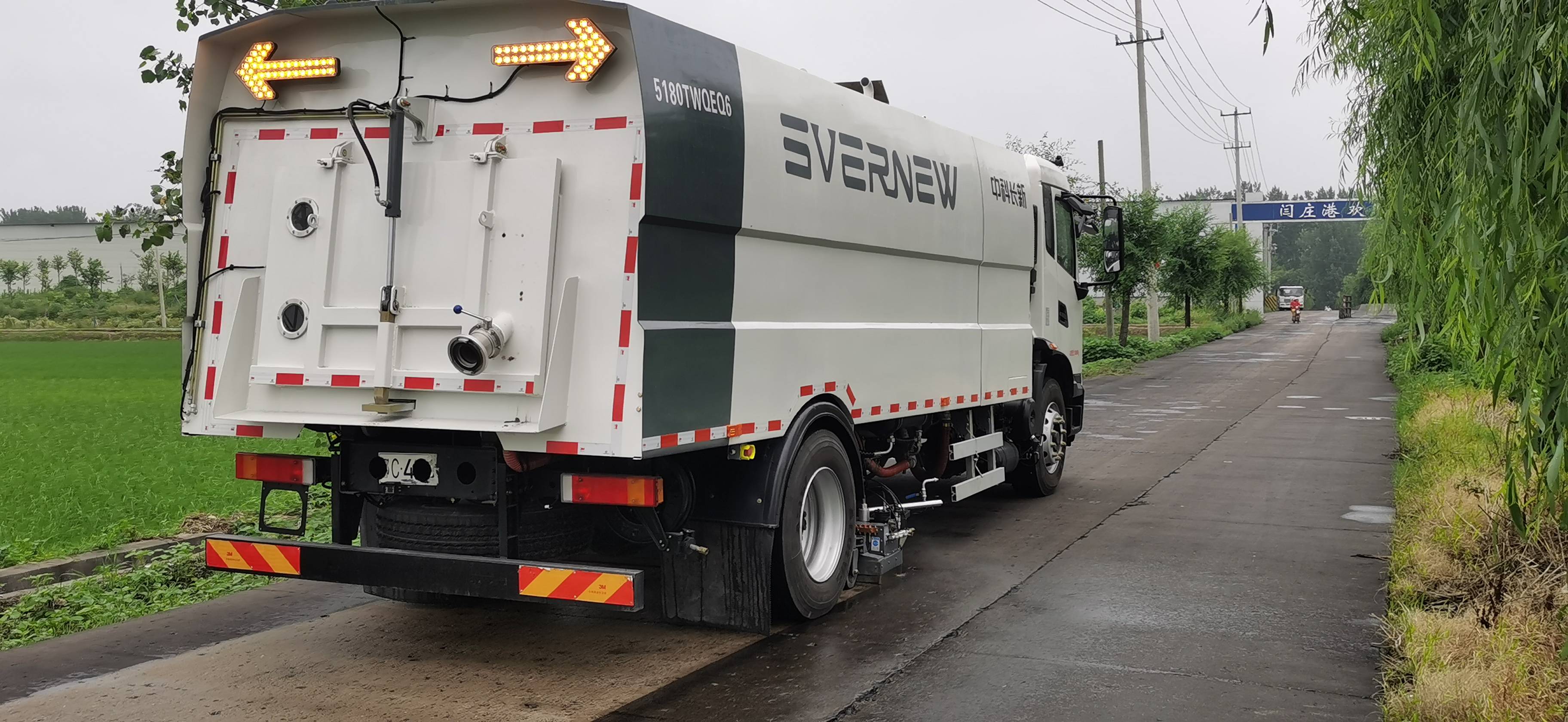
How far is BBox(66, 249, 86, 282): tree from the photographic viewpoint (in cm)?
5728

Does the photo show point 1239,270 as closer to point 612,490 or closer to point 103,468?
point 103,468

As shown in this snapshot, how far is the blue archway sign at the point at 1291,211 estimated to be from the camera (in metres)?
62.8

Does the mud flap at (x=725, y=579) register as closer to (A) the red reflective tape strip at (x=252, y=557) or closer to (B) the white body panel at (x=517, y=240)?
(B) the white body panel at (x=517, y=240)

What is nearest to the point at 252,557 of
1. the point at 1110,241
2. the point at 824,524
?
the point at 824,524

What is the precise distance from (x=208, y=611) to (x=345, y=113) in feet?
10.2

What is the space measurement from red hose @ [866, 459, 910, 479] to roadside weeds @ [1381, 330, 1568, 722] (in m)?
2.94

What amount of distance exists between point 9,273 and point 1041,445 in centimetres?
6309

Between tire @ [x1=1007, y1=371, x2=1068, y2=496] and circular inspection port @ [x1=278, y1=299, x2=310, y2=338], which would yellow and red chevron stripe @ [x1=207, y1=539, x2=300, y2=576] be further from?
tire @ [x1=1007, y1=371, x2=1068, y2=496]

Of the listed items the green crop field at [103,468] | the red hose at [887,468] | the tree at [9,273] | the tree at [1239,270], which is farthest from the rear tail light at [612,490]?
the tree at [9,273]

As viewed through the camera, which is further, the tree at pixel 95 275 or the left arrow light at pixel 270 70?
the tree at pixel 95 275

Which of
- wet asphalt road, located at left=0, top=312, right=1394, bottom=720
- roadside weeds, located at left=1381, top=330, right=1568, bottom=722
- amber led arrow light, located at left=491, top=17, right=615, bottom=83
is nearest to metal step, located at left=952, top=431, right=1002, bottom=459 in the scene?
wet asphalt road, located at left=0, top=312, right=1394, bottom=720

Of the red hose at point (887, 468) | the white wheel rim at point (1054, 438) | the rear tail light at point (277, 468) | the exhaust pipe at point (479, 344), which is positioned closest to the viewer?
the exhaust pipe at point (479, 344)

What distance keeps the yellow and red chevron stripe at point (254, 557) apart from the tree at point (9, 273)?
63.4 meters

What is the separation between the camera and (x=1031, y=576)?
762cm
